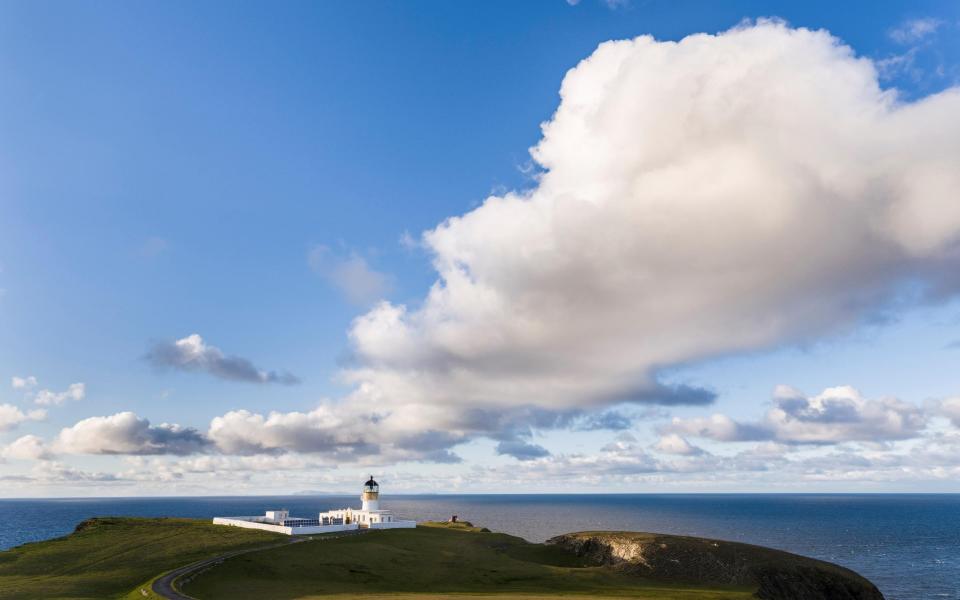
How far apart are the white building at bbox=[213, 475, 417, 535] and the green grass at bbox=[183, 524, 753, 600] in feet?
26.9

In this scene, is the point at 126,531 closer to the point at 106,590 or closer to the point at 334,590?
the point at 106,590

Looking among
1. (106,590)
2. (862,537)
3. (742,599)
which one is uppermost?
(106,590)

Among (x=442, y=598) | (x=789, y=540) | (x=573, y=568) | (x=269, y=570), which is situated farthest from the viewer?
(x=789, y=540)

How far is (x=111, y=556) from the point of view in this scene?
73.6m

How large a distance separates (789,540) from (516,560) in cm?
12239

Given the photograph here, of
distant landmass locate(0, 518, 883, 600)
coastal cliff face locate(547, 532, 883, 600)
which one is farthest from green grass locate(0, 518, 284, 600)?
coastal cliff face locate(547, 532, 883, 600)

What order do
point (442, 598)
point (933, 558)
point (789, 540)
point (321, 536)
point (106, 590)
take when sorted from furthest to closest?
point (789, 540)
point (933, 558)
point (321, 536)
point (106, 590)
point (442, 598)

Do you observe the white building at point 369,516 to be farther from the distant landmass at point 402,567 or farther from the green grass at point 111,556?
the green grass at point 111,556

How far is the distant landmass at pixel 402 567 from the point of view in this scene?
196ft

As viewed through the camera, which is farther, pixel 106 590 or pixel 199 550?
pixel 199 550

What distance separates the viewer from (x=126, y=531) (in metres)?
89.9

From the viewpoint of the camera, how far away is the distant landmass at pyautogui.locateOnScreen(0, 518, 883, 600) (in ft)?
196

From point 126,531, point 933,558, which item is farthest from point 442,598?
point 933,558

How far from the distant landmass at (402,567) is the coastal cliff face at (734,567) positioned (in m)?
0.14
